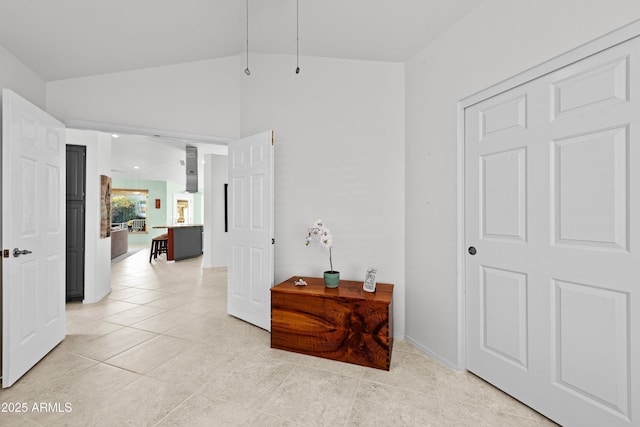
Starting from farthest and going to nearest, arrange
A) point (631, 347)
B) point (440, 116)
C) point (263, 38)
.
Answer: point (263, 38), point (440, 116), point (631, 347)

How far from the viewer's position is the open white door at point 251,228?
117 inches

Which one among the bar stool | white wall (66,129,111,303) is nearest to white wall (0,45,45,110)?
white wall (66,129,111,303)

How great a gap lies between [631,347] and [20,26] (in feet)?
14.0

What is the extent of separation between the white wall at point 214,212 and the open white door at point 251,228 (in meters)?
3.50

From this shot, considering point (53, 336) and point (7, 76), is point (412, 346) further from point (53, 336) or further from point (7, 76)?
point (7, 76)

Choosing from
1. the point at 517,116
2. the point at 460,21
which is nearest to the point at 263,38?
the point at 460,21

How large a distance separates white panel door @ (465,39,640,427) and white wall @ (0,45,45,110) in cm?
366

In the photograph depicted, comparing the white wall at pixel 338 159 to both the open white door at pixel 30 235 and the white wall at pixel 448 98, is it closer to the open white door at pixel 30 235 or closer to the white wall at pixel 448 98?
the white wall at pixel 448 98

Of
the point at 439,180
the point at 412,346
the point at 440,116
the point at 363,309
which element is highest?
the point at 440,116

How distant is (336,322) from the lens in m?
2.40

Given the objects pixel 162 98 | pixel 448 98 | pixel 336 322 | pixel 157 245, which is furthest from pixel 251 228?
pixel 157 245

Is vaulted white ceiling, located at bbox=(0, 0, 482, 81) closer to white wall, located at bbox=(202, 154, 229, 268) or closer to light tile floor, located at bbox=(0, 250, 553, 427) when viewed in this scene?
light tile floor, located at bbox=(0, 250, 553, 427)

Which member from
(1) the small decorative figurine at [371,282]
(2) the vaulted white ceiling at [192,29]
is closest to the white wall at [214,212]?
(2) the vaulted white ceiling at [192,29]

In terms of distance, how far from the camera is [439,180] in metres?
2.43
